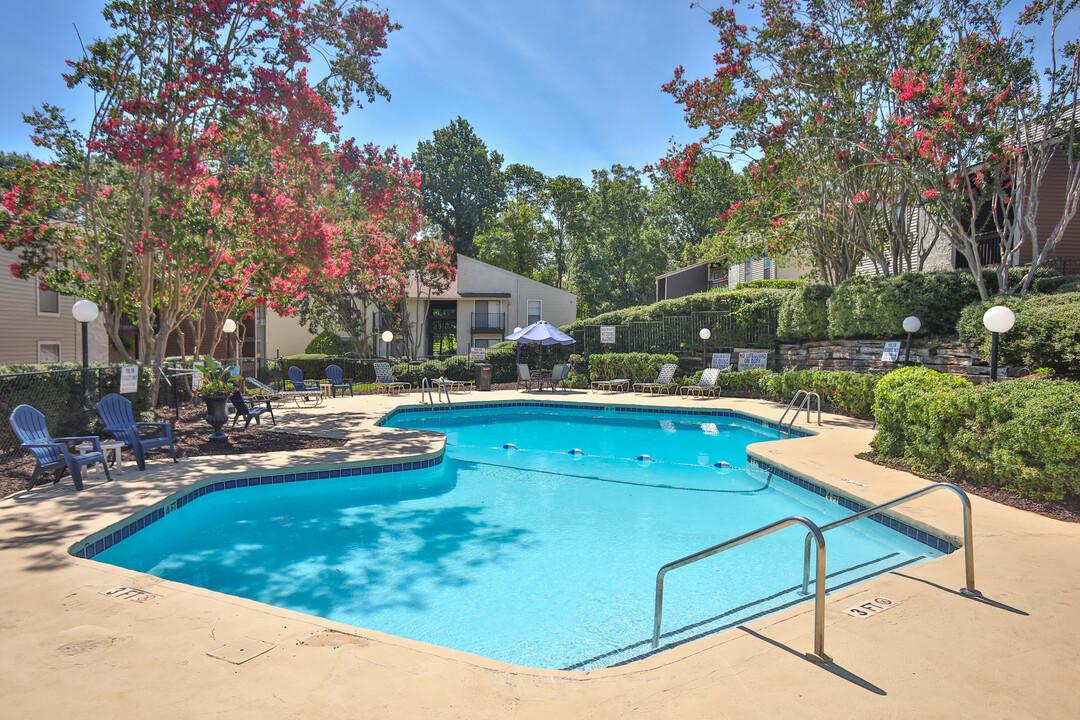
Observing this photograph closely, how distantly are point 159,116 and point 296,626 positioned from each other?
9.89 meters

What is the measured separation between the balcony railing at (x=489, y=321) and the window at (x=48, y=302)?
16996 millimetres

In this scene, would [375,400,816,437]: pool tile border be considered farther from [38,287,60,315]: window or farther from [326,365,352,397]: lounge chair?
[38,287,60,315]: window

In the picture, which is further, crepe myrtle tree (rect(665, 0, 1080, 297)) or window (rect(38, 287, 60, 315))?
window (rect(38, 287, 60, 315))

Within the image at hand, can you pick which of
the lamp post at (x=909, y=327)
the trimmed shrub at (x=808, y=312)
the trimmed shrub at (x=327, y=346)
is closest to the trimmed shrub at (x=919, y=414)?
the lamp post at (x=909, y=327)

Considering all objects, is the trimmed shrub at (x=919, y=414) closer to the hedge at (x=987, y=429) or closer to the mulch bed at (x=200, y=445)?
the hedge at (x=987, y=429)

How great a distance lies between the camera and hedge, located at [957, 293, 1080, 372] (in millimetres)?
7750

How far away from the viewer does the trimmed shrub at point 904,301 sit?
443 inches

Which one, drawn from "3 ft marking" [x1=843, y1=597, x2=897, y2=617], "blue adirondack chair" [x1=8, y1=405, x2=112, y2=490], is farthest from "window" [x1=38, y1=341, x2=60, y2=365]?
"3 ft marking" [x1=843, y1=597, x2=897, y2=617]

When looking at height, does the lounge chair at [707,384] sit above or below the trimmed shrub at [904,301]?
below

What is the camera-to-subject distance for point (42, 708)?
96.1 inches

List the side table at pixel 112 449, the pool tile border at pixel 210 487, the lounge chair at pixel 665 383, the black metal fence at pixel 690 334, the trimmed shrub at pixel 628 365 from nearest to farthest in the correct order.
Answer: the pool tile border at pixel 210 487
the side table at pixel 112 449
the black metal fence at pixel 690 334
the lounge chair at pixel 665 383
the trimmed shrub at pixel 628 365

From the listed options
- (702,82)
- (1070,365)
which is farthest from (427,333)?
(1070,365)

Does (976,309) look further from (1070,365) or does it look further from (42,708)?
(42,708)

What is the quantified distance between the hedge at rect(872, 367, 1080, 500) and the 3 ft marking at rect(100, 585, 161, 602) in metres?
7.43
